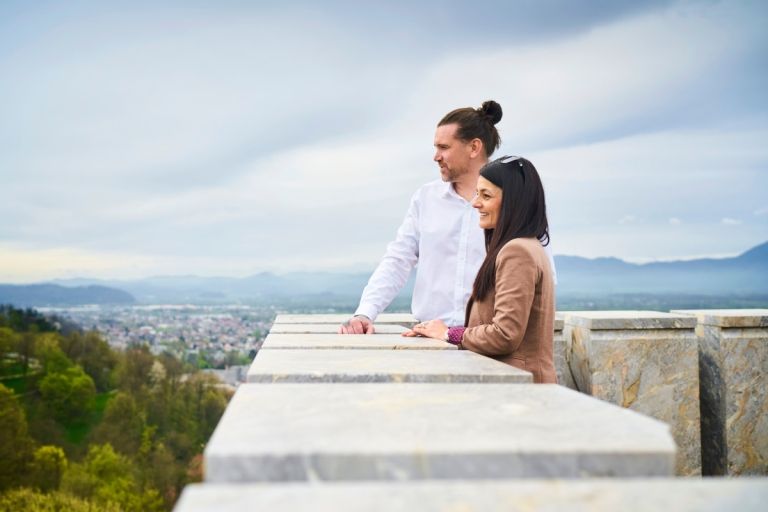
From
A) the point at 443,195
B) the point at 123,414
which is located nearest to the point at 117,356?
the point at 123,414

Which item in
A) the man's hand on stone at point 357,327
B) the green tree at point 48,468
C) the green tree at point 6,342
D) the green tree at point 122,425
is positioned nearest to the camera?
the man's hand on stone at point 357,327

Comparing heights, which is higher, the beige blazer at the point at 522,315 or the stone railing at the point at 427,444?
the beige blazer at the point at 522,315

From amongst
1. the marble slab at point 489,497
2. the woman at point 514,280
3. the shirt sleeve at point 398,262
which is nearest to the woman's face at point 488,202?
the woman at point 514,280

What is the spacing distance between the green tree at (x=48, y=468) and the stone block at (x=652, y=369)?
4371 centimetres

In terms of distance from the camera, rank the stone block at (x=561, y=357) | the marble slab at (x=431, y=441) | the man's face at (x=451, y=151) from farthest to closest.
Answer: the stone block at (x=561, y=357) < the man's face at (x=451, y=151) < the marble slab at (x=431, y=441)

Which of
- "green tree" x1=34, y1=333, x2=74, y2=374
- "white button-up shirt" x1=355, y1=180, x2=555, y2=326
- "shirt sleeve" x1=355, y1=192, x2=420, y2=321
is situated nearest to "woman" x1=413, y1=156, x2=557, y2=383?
"white button-up shirt" x1=355, y1=180, x2=555, y2=326

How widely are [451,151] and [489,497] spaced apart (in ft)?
11.9

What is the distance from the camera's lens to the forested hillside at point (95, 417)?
4234 cm

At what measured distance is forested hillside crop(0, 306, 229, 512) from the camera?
4234 centimetres

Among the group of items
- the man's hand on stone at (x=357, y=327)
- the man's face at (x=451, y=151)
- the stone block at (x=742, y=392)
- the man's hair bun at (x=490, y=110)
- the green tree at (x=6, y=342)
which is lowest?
the green tree at (x=6, y=342)

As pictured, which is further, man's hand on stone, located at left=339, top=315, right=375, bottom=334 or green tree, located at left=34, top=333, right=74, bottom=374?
green tree, located at left=34, top=333, right=74, bottom=374

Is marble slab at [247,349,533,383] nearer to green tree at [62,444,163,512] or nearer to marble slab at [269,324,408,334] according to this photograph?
marble slab at [269,324,408,334]

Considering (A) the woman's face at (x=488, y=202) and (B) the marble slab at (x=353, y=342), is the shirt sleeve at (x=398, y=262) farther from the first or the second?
(A) the woman's face at (x=488, y=202)

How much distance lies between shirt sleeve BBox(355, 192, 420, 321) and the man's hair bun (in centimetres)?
67
